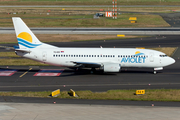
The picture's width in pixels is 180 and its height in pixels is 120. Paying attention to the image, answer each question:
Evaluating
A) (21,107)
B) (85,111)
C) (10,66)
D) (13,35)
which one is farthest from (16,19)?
(13,35)

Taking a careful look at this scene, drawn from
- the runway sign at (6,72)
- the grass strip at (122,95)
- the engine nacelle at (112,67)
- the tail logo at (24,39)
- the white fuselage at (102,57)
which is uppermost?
the tail logo at (24,39)

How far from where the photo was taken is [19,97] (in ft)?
98.6

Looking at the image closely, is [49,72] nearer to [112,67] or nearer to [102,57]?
[102,57]

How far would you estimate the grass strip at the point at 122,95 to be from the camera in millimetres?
29781

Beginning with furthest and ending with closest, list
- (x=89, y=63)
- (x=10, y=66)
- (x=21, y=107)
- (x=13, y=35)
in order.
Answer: (x=13, y=35), (x=10, y=66), (x=89, y=63), (x=21, y=107)

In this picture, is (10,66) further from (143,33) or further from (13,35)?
(143,33)

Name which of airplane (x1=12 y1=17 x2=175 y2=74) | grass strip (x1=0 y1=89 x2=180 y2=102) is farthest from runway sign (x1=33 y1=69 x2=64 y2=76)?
grass strip (x1=0 y1=89 x2=180 y2=102)

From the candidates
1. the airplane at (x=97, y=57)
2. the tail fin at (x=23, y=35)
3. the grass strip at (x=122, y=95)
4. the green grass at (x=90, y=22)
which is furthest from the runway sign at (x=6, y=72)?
the green grass at (x=90, y=22)

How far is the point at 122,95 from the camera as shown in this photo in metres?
30.9

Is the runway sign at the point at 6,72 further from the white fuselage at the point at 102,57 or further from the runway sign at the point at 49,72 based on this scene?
the runway sign at the point at 49,72

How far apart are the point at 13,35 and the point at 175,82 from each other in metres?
54.7

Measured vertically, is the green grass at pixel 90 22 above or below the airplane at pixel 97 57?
above

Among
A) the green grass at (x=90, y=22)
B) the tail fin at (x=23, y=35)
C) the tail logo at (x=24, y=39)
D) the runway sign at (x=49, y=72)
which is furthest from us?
the green grass at (x=90, y=22)

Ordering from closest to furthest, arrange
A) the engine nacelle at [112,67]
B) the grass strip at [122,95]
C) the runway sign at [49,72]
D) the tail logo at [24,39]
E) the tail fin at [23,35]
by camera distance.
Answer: the grass strip at [122,95], the engine nacelle at [112,67], the tail fin at [23,35], the tail logo at [24,39], the runway sign at [49,72]
